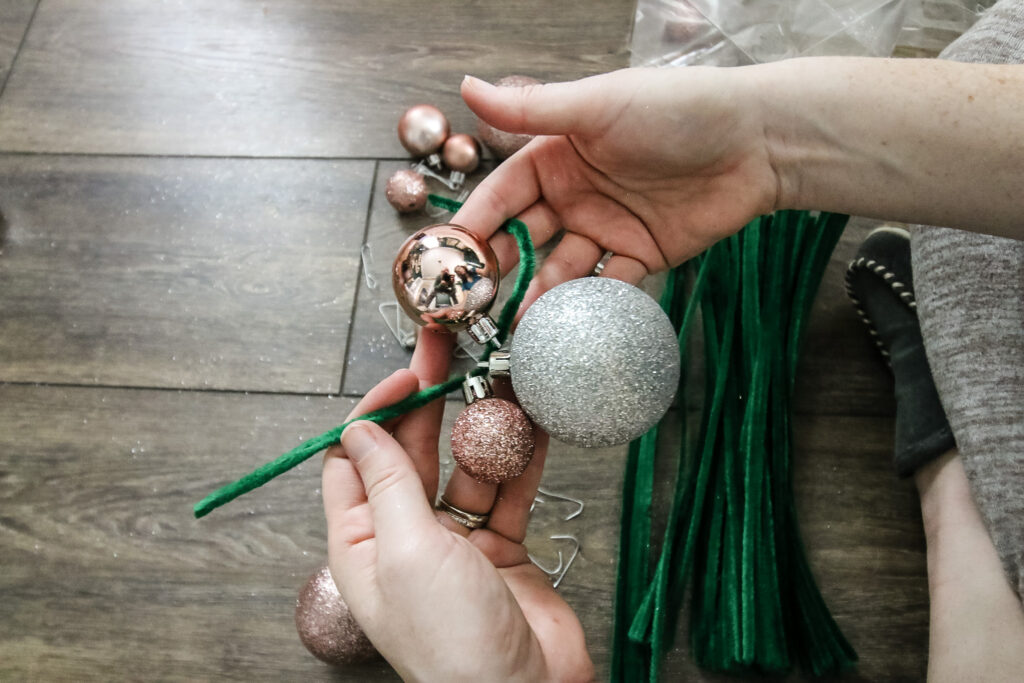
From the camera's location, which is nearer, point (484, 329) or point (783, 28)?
point (484, 329)

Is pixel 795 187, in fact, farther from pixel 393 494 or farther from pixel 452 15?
pixel 452 15

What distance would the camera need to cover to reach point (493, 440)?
0.69 metres

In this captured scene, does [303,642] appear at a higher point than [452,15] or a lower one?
lower

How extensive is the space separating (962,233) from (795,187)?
0.19 m

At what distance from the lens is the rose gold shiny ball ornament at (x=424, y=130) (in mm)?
1043

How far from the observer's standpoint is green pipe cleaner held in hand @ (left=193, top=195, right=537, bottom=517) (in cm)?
71

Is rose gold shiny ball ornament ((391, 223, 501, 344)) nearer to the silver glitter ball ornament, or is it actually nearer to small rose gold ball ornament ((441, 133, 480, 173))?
the silver glitter ball ornament

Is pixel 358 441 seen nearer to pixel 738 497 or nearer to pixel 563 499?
pixel 563 499

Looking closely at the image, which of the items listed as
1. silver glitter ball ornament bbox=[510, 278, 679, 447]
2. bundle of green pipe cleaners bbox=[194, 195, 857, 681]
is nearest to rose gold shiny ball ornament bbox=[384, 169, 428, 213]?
bundle of green pipe cleaners bbox=[194, 195, 857, 681]

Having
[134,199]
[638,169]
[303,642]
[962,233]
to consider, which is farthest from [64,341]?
[962,233]

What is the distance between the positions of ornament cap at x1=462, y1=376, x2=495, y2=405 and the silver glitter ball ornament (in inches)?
2.2

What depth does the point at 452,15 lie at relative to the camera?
3.95 ft

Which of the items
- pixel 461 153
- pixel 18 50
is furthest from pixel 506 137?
pixel 18 50

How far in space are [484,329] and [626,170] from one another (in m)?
0.24
